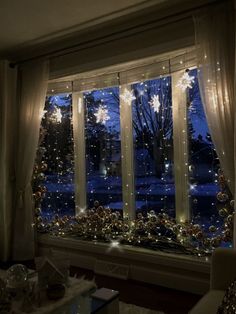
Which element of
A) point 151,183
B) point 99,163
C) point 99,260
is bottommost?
point 99,260

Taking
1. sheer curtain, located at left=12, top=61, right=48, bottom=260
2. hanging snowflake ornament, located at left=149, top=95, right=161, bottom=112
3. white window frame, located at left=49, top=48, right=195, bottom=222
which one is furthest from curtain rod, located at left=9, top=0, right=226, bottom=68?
hanging snowflake ornament, located at left=149, top=95, right=161, bottom=112

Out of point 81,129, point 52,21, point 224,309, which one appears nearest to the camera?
point 224,309

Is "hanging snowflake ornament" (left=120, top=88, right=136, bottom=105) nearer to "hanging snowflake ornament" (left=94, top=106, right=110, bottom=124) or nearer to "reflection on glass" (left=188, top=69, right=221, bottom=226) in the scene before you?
"hanging snowflake ornament" (left=94, top=106, right=110, bottom=124)

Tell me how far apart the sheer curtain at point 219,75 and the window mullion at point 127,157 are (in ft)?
3.74

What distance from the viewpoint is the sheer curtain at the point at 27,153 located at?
401cm

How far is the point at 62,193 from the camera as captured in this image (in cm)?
430

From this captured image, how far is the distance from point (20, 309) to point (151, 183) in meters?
2.10

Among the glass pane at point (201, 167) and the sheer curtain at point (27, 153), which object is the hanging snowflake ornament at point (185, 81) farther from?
the sheer curtain at point (27, 153)

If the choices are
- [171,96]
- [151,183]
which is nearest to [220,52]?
[171,96]

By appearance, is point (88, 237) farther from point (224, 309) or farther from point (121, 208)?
point (224, 309)

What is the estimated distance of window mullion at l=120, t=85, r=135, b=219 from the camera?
376 centimetres

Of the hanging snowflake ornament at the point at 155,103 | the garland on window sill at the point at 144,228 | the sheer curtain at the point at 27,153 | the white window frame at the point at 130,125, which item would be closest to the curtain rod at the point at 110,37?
the sheer curtain at the point at 27,153

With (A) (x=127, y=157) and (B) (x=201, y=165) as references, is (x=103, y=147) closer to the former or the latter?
(A) (x=127, y=157)

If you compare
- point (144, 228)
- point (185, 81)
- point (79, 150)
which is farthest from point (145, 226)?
point (185, 81)
